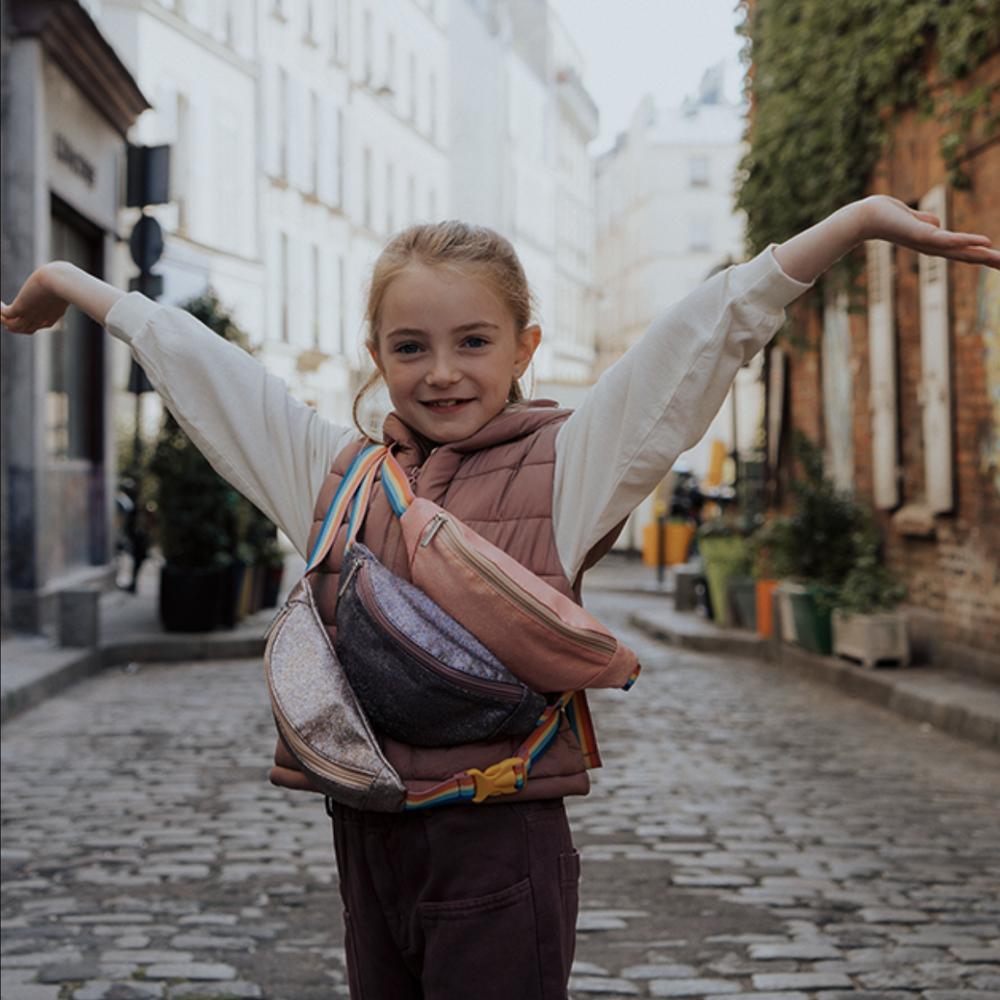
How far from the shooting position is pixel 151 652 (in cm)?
1270

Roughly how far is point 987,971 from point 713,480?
2404 centimetres

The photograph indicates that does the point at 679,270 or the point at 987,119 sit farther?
the point at 679,270

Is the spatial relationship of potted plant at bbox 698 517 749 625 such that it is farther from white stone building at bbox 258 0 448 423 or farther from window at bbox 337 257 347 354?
window at bbox 337 257 347 354

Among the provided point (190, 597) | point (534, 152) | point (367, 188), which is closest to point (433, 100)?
point (367, 188)

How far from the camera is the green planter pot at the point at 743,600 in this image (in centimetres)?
1512

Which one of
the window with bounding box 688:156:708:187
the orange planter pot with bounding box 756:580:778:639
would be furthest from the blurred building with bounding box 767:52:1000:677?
the window with bounding box 688:156:708:187

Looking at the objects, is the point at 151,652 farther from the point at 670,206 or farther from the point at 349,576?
the point at 670,206

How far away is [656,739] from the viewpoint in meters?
9.00

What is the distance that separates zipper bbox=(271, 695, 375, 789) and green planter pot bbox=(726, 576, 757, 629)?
12.9 metres

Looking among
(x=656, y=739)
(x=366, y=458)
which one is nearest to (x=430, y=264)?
(x=366, y=458)

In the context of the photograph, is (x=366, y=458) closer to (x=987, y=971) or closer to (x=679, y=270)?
(x=987, y=971)

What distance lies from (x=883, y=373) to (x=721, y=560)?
11.0 ft

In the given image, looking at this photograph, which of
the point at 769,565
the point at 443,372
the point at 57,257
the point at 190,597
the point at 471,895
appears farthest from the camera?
the point at 57,257

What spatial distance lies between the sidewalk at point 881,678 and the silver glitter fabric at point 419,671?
6.86 m
